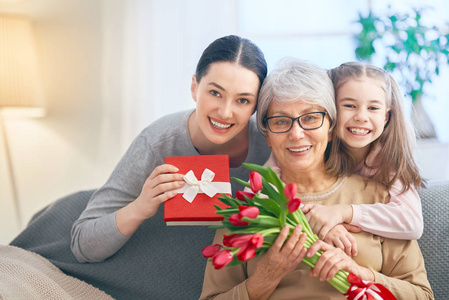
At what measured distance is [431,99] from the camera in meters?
3.46

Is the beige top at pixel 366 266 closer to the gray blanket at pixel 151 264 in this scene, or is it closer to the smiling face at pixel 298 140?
the smiling face at pixel 298 140

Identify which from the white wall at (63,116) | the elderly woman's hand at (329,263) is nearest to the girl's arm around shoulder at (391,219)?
the elderly woman's hand at (329,263)

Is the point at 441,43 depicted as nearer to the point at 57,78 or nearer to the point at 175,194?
the point at 175,194

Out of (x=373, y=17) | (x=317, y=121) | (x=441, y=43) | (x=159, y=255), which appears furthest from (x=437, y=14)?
(x=159, y=255)

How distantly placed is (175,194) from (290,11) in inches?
101

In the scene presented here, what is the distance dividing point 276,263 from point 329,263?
152mm

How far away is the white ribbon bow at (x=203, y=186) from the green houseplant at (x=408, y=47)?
220cm

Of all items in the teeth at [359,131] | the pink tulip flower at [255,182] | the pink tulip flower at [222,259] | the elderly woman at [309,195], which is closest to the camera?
the pink tulip flower at [222,259]

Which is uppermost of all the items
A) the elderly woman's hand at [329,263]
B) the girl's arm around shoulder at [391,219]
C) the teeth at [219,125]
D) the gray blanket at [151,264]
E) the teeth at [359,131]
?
the teeth at [359,131]

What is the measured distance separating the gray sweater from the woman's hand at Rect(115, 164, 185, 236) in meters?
0.08

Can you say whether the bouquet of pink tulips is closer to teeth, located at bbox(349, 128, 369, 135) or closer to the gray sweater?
teeth, located at bbox(349, 128, 369, 135)

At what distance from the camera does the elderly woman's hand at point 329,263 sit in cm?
122

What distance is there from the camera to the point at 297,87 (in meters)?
1.38

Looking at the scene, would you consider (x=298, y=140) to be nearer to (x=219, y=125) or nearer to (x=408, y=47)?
(x=219, y=125)
